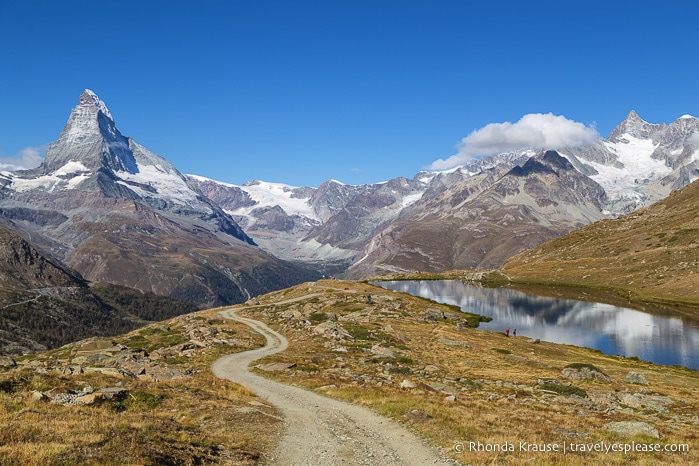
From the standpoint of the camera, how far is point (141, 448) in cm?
2070

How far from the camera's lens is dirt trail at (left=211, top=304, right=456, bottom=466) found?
24.8m

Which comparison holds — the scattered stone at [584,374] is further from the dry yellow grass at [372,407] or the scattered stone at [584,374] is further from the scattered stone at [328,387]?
the scattered stone at [328,387]

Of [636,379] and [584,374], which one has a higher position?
[584,374]

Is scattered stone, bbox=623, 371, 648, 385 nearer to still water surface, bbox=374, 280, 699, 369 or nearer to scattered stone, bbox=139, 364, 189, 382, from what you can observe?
still water surface, bbox=374, 280, 699, 369

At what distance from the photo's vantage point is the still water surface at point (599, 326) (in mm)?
103938

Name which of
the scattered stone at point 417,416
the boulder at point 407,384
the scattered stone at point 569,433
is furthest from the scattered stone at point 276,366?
the scattered stone at point 569,433

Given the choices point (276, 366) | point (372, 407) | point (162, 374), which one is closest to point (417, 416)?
point (372, 407)

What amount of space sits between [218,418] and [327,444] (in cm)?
812

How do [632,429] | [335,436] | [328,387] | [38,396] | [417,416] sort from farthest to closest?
1. [328,387]
2. [417,416]
3. [632,429]
4. [335,436]
5. [38,396]

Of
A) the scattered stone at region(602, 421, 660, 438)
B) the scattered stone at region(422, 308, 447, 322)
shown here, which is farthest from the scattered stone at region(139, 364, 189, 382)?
the scattered stone at region(422, 308, 447, 322)

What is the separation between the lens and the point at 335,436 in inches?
1148

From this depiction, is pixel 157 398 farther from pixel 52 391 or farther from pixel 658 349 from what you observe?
pixel 658 349

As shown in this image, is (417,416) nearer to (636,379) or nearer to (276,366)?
(276,366)

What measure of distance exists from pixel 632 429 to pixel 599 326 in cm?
11572
